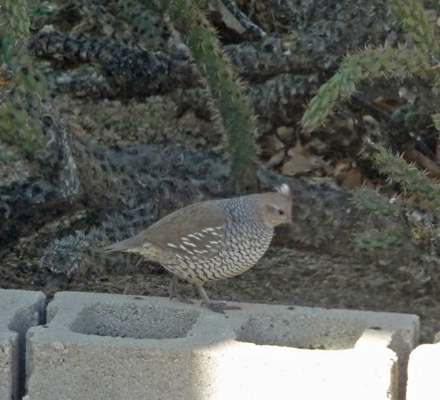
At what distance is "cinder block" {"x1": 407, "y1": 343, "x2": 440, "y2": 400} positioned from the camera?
3572mm

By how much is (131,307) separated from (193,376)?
56 cm

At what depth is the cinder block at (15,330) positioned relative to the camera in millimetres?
3801

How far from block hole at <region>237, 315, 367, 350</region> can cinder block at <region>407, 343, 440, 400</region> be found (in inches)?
14.9

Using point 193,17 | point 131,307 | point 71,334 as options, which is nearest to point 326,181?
point 193,17

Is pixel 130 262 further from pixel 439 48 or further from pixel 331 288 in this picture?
pixel 439 48

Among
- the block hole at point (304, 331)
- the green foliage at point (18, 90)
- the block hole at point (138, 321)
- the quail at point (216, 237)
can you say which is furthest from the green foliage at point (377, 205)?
the green foliage at point (18, 90)

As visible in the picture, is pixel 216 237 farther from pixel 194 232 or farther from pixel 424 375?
pixel 424 375

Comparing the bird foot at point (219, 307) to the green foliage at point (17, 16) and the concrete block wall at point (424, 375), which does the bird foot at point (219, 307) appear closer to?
the concrete block wall at point (424, 375)

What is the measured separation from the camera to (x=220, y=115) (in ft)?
17.5

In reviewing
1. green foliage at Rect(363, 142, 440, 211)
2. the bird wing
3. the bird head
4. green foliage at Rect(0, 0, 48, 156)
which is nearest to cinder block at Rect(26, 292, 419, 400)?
the bird wing

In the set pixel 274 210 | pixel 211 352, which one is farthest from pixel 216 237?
pixel 211 352

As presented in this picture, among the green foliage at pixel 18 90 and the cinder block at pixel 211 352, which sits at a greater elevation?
the green foliage at pixel 18 90

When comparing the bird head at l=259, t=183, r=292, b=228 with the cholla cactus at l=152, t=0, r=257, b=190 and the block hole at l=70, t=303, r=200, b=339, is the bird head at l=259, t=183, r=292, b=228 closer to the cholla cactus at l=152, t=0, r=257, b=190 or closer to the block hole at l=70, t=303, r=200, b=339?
the block hole at l=70, t=303, r=200, b=339

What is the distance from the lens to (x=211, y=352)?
3664mm
